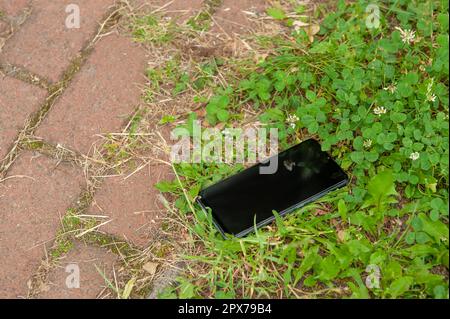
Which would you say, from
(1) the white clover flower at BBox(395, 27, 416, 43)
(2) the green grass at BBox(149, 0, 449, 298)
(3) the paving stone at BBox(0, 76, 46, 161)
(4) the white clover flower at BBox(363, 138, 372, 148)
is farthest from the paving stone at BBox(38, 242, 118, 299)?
(1) the white clover flower at BBox(395, 27, 416, 43)

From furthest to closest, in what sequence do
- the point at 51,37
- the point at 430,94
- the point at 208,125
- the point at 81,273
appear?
the point at 51,37 → the point at 208,125 → the point at 430,94 → the point at 81,273

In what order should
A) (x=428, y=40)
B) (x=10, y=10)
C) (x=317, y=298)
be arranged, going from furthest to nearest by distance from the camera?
(x=10, y=10) → (x=428, y=40) → (x=317, y=298)

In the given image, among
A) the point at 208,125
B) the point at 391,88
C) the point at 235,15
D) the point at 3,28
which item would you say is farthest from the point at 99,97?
the point at 391,88

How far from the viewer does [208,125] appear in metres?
2.21

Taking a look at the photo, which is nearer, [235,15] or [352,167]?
[352,167]

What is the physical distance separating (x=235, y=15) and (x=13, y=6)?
1000 millimetres

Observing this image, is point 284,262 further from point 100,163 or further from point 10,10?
point 10,10

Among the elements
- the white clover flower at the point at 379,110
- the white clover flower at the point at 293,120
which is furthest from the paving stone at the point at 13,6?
the white clover flower at the point at 379,110

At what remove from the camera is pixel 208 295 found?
191 cm

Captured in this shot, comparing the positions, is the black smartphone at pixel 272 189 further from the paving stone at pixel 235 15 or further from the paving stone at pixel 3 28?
the paving stone at pixel 3 28

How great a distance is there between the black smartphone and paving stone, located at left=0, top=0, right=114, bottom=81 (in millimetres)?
895

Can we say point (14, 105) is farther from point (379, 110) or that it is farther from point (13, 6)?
point (379, 110)
